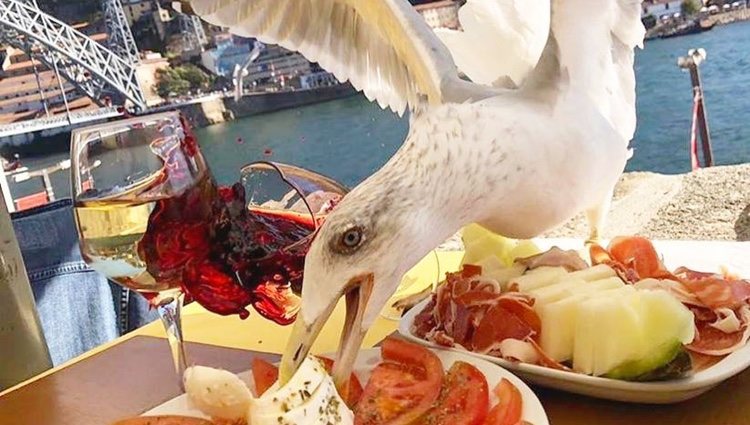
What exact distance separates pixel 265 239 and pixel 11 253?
1.64ft

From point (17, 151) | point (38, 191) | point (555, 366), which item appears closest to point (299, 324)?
point (555, 366)

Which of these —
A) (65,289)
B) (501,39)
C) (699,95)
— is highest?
(501,39)

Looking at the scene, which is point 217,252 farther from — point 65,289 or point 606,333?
point 65,289

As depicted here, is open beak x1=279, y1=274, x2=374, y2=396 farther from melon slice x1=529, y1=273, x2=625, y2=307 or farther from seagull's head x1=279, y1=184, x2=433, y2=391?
melon slice x1=529, y1=273, x2=625, y2=307

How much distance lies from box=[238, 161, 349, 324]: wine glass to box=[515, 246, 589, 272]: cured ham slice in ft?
0.56

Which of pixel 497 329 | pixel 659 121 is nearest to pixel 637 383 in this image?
pixel 497 329

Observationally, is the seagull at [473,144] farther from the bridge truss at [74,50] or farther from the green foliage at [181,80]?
the green foliage at [181,80]

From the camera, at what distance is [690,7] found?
125 inches

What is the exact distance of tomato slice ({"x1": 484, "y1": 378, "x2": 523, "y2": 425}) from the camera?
42 centimetres

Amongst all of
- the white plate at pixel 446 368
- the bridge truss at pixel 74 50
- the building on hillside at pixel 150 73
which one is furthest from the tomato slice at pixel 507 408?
the building on hillside at pixel 150 73

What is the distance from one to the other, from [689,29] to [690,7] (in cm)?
18

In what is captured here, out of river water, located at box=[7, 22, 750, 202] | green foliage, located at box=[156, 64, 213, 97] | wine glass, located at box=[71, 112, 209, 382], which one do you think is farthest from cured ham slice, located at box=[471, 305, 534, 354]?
green foliage, located at box=[156, 64, 213, 97]

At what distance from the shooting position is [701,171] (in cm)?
353

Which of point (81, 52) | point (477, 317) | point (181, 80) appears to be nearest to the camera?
point (477, 317)
